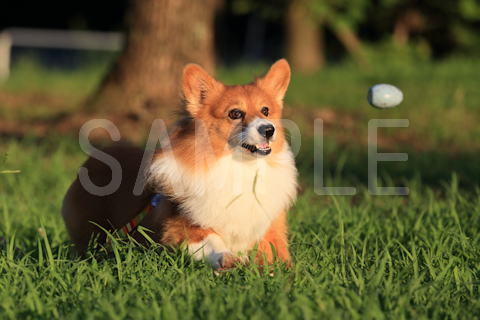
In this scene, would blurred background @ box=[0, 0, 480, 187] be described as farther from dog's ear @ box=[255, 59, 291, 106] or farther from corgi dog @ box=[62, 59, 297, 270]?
dog's ear @ box=[255, 59, 291, 106]

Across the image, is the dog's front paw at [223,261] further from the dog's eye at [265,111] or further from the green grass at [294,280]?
the dog's eye at [265,111]

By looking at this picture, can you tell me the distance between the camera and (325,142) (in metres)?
6.37

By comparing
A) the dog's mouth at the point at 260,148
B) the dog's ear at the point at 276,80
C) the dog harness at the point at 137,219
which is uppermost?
the dog's ear at the point at 276,80

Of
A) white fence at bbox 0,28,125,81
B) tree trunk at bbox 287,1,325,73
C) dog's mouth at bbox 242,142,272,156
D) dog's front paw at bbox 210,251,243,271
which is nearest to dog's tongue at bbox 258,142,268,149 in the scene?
dog's mouth at bbox 242,142,272,156

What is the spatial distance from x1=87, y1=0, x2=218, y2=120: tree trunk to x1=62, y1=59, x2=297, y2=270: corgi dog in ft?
10.3

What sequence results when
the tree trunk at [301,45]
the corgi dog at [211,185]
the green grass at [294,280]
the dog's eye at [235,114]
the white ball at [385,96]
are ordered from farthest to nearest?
the tree trunk at [301,45], the white ball at [385,96], the dog's eye at [235,114], the corgi dog at [211,185], the green grass at [294,280]

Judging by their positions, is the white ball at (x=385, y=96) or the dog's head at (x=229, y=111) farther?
the white ball at (x=385, y=96)

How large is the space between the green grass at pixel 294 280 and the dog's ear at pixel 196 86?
916 millimetres

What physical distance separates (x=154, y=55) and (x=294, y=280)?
4.51 m

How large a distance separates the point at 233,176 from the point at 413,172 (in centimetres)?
317

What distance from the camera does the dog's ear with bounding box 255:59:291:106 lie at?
3295 mm

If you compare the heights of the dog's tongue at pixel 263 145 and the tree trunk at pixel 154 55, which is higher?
the tree trunk at pixel 154 55

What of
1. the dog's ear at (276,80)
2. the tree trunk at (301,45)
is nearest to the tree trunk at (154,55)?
the dog's ear at (276,80)

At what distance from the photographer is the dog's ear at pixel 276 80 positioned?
329cm
